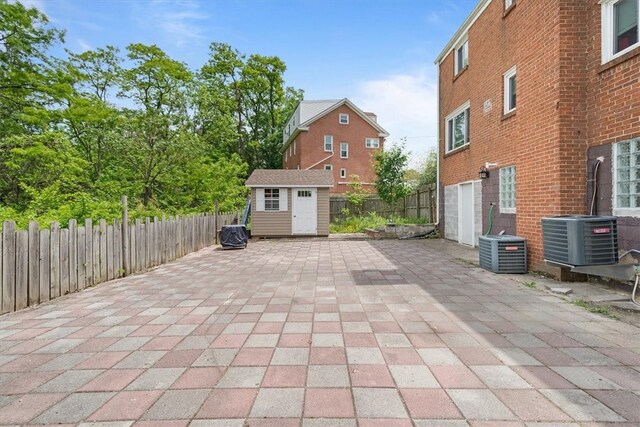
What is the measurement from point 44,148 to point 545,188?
48.7 feet

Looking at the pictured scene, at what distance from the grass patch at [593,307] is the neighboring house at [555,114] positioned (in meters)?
1.35

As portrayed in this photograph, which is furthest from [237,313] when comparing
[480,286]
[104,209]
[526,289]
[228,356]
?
[104,209]

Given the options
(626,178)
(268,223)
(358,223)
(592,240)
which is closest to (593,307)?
(592,240)

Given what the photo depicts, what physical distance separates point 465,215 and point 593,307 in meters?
7.10

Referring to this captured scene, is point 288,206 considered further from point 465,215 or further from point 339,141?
point 339,141

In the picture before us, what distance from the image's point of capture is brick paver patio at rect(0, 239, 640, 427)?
87.6 inches

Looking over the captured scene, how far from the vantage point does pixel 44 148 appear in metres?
11.4

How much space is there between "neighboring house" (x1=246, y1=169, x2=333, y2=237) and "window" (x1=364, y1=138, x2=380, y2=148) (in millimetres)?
14525

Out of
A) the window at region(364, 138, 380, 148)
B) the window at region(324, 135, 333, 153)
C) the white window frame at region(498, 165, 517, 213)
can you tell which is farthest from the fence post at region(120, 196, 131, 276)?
the window at region(364, 138, 380, 148)

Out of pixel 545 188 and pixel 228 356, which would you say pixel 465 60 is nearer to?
pixel 545 188

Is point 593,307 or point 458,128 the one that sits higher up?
point 458,128

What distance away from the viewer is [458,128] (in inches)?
486

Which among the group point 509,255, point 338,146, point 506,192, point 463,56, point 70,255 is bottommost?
point 509,255

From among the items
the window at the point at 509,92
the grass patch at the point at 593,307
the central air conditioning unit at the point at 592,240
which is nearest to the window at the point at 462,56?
the window at the point at 509,92
